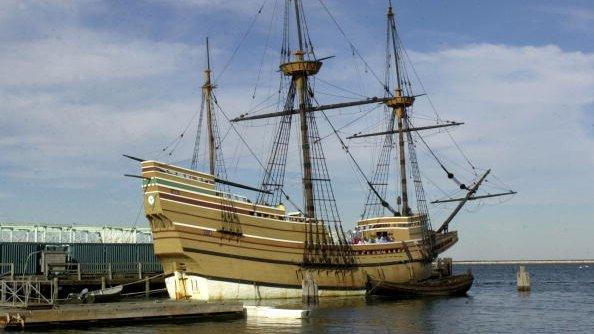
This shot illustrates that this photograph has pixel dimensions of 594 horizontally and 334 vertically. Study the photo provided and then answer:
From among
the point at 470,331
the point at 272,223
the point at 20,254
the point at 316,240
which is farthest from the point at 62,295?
the point at 470,331

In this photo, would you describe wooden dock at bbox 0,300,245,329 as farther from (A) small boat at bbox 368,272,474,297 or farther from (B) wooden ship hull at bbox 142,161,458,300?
(A) small boat at bbox 368,272,474,297

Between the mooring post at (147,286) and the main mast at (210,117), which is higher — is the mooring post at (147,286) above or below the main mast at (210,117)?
below

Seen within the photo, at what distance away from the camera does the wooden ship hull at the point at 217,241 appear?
43688 millimetres

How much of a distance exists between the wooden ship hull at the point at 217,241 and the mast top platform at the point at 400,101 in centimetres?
2588

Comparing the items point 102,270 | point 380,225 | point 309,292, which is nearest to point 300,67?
point 380,225

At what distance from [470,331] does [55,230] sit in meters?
33.4

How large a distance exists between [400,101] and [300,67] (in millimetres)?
19936

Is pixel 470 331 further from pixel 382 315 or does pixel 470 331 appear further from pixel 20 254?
pixel 20 254

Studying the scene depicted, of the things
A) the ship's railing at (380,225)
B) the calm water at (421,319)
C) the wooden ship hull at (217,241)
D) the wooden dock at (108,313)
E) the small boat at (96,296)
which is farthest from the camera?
the ship's railing at (380,225)

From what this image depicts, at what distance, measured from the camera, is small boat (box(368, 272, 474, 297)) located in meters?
55.0

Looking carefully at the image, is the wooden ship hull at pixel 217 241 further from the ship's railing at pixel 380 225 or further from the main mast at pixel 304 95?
the ship's railing at pixel 380 225

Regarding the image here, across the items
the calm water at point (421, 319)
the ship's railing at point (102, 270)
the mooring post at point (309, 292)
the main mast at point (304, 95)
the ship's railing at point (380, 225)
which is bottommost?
the calm water at point (421, 319)

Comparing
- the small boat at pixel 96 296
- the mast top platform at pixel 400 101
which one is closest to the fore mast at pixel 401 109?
the mast top platform at pixel 400 101

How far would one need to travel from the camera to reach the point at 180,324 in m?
35.8
